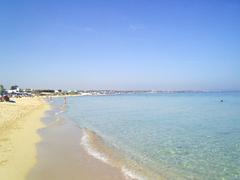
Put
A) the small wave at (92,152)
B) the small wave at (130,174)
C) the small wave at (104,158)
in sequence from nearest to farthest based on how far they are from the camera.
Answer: the small wave at (130,174)
the small wave at (104,158)
the small wave at (92,152)

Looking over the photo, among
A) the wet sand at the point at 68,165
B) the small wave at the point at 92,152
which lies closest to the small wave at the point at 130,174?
the wet sand at the point at 68,165

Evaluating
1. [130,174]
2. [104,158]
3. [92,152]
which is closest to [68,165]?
[104,158]

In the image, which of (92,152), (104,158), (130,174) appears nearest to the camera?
(130,174)

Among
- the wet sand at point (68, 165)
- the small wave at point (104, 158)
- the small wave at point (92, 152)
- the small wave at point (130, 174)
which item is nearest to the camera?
the wet sand at point (68, 165)

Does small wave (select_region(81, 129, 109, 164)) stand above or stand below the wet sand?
below

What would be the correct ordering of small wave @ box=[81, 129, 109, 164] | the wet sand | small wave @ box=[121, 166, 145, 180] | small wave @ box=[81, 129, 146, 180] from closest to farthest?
1. the wet sand
2. small wave @ box=[121, 166, 145, 180]
3. small wave @ box=[81, 129, 146, 180]
4. small wave @ box=[81, 129, 109, 164]

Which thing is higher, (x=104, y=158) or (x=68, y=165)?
(x=68, y=165)

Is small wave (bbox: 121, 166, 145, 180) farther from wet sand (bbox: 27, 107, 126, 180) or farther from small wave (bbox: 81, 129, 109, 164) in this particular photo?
small wave (bbox: 81, 129, 109, 164)

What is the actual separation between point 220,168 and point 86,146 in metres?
7.19

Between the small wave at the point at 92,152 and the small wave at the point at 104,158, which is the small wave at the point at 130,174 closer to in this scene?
the small wave at the point at 104,158

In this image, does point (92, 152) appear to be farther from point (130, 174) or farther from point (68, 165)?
point (130, 174)

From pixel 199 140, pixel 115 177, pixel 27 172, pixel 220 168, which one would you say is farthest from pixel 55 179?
pixel 199 140

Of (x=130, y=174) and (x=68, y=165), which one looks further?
(x=68, y=165)

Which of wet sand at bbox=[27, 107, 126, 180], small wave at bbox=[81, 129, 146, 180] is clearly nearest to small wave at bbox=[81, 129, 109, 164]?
small wave at bbox=[81, 129, 146, 180]
